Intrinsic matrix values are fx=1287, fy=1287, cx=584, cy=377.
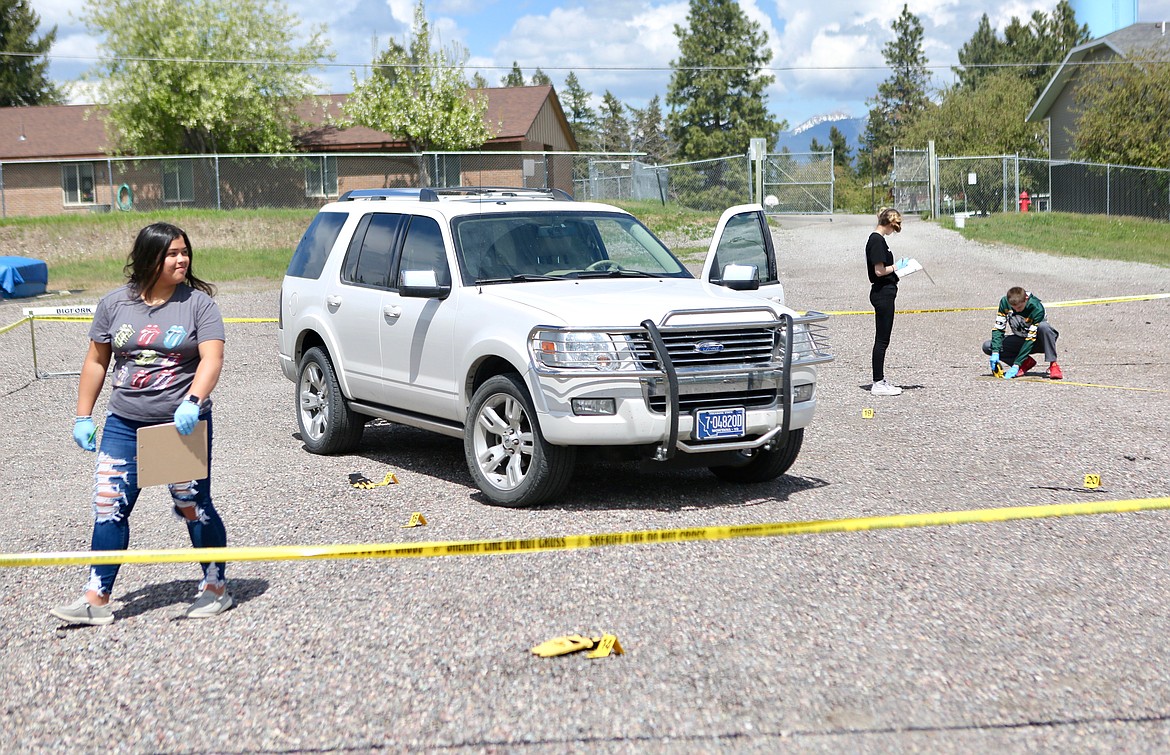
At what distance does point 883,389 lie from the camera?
1261cm

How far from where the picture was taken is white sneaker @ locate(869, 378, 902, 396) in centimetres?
1259

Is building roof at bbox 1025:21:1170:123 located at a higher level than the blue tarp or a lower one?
higher

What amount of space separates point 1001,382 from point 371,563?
8762 mm

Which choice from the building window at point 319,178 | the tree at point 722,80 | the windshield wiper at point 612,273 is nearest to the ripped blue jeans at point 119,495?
the windshield wiper at point 612,273

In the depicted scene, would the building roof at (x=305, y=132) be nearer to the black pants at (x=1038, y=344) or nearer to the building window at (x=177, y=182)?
the building window at (x=177, y=182)

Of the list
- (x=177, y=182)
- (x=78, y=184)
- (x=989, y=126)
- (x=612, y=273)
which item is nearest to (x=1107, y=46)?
→ (x=989, y=126)

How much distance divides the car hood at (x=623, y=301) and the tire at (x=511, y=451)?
20.3 inches

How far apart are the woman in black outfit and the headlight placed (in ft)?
19.0

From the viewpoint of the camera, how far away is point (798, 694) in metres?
4.56

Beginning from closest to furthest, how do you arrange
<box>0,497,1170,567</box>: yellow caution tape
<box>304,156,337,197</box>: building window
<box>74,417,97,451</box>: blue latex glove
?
1. <box>0,497,1170,567</box>: yellow caution tape
2. <box>74,417,97,451</box>: blue latex glove
3. <box>304,156,337,197</box>: building window

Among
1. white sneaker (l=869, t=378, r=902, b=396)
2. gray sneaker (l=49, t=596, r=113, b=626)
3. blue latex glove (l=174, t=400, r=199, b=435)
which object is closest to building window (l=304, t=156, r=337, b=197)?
white sneaker (l=869, t=378, r=902, b=396)

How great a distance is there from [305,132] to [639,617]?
43.6 m

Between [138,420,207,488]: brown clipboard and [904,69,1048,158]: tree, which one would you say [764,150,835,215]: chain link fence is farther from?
[138,420,207,488]: brown clipboard

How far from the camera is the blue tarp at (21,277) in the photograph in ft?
85.3
